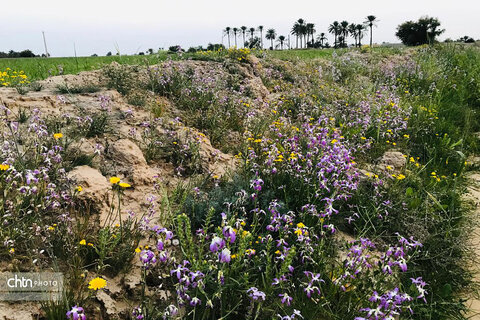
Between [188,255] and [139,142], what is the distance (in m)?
2.33

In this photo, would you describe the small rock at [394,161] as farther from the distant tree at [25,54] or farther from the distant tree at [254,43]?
the distant tree at [25,54]

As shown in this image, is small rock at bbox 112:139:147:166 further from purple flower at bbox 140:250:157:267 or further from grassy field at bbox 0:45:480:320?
purple flower at bbox 140:250:157:267

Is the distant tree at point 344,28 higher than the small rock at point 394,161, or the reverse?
the distant tree at point 344,28

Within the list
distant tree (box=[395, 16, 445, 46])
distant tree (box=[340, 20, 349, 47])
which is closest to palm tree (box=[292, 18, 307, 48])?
distant tree (box=[340, 20, 349, 47])

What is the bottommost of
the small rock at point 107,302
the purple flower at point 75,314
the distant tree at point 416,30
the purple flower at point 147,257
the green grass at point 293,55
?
the small rock at point 107,302

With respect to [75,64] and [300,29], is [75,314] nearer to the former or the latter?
[75,64]

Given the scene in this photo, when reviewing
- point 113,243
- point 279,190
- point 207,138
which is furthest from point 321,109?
point 113,243

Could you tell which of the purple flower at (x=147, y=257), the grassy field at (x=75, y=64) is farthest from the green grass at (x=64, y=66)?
the purple flower at (x=147, y=257)

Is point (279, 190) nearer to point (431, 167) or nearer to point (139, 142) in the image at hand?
point (139, 142)

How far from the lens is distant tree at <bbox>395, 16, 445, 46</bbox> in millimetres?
40156

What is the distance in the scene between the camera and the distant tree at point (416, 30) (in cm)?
4016

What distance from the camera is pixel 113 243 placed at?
247 centimetres

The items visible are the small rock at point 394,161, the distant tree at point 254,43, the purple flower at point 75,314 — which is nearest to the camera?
the purple flower at point 75,314

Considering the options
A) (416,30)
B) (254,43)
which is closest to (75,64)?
(254,43)
